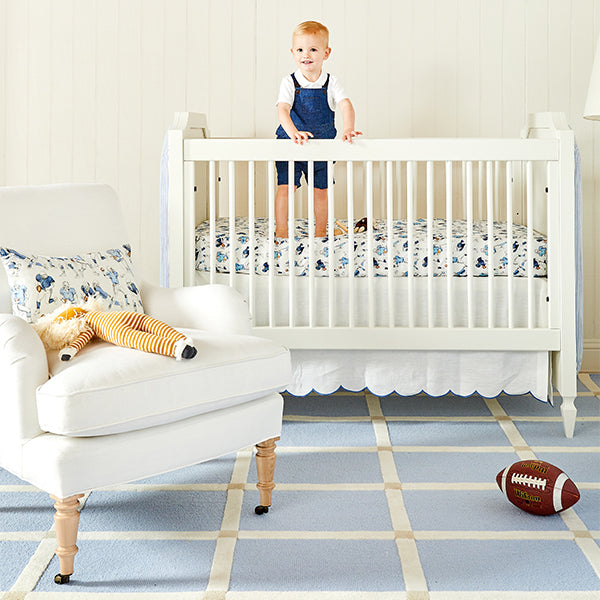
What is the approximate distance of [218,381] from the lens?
158cm

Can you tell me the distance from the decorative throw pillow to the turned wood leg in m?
0.54

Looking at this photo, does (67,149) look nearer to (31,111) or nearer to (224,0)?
(31,111)

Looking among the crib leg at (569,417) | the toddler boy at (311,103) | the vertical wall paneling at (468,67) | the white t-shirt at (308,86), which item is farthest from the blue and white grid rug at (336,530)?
the vertical wall paneling at (468,67)

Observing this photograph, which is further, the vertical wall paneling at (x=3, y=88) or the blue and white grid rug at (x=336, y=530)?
the vertical wall paneling at (x=3, y=88)

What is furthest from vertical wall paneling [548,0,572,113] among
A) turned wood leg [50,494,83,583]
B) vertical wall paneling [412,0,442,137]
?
turned wood leg [50,494,83,583]

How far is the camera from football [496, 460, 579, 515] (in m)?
1.66

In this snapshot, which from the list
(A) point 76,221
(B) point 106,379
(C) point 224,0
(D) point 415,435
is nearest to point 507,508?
(D) point 415,435

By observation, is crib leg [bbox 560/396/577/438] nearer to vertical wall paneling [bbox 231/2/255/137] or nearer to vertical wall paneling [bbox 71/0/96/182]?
vertical wall paneling [bbox 231/2/255/137]

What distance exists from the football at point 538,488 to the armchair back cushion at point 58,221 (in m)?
1.24

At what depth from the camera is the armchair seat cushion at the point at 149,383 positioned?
139cm

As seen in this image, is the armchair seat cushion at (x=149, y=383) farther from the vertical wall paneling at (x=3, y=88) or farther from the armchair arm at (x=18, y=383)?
the vertical wall paneling at (x=3, y=88)

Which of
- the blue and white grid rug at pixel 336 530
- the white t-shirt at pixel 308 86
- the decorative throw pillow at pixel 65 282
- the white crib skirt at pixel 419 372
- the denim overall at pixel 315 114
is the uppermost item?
the white t-shirt at pixel 308 86

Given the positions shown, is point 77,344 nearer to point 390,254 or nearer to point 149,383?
point 149,383

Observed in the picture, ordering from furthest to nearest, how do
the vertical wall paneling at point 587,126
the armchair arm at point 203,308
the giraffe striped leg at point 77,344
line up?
the vertical wall paneling at point 587,126 → the armchair arm at point 203,308 → the giraffe striped leg at point 77,344
